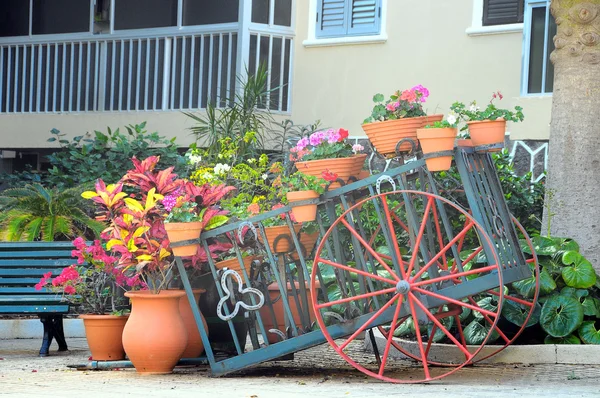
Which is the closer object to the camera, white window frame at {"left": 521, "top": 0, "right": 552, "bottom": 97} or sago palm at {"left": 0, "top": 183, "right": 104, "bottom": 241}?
sago palm at {"left": 0, "top": 183, "right": 104, "bottom": 241}

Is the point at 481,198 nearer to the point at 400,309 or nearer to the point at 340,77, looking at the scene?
the point at 400,309

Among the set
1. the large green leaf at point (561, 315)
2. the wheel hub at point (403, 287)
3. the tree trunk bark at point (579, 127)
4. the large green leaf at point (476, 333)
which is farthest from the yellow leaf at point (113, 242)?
the tree trunk bark at point (579, 127)

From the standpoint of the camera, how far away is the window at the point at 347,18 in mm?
13234

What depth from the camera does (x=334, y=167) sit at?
6.87 m

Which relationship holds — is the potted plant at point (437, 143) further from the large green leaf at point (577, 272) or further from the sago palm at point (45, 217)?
the sago palm at point (45, 217)

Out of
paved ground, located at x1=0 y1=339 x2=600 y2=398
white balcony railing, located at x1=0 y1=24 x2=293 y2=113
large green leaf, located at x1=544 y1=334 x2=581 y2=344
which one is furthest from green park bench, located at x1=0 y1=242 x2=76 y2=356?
white balcony railing, located at x1=0 y1=24 x2=293 y2=113

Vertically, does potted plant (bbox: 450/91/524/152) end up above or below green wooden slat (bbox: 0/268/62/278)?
above

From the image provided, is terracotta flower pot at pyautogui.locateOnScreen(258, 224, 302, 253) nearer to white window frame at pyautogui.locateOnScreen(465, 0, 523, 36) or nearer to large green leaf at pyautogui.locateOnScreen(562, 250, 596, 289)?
large green leaf at pyautogui.locateOnScreen(562, 250, 596, 289)

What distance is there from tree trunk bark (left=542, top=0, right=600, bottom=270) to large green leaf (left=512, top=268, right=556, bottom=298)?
2.53 ft

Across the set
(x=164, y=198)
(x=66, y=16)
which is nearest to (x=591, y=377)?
(x=164, y=198)

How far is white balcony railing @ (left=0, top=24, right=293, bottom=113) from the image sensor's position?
541 inches

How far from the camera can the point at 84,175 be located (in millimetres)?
12625

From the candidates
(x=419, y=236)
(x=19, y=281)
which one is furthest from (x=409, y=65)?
(x=419, y=236)

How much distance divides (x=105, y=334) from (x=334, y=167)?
2026 mm
